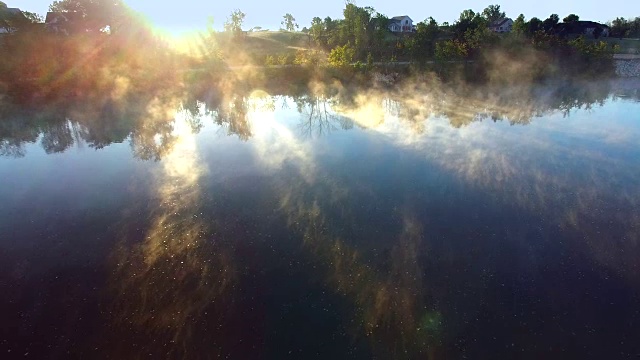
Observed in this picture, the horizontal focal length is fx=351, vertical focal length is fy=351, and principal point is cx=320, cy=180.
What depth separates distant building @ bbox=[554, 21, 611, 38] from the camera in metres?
76.5

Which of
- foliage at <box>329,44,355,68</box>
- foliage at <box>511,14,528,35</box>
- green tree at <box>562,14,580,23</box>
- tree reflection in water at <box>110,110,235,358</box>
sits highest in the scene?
green tree at <box>562,14,580,23</box>

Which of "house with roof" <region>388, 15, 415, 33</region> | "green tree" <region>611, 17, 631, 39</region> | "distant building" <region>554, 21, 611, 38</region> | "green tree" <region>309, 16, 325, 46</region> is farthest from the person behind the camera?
"house with roof" <region>388, 15, 415, 33</region>

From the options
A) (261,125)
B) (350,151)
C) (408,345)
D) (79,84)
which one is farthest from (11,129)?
(408,345)

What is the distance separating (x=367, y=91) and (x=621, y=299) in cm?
3451

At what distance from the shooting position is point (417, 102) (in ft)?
112

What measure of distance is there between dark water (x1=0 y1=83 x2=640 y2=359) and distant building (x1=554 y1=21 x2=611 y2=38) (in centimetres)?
6844

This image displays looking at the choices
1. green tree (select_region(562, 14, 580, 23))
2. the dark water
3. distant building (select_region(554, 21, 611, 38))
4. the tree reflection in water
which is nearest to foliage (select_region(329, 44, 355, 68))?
the dark water

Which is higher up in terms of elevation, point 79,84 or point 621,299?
point 79,84

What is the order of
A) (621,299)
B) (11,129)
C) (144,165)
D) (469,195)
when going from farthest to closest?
1. (11,129)
2. (144,165)
3. (469,195)
4. (621,299)

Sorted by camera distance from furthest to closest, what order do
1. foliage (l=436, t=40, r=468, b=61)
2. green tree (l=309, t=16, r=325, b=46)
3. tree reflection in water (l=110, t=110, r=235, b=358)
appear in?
1. green tree (l=309, t=16, r=325, b=46)
2. foliage (l=436, t=40, r=468, b=61)
3. tree reflection in water (l=110, t=110, r=235, b=358)

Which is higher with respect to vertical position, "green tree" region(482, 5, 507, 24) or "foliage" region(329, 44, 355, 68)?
"green tree" region(482, 5, 507, 24)

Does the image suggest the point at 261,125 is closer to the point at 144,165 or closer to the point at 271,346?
the point at 144,165

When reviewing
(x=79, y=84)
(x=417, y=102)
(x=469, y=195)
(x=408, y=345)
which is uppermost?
(x=79, y=84)

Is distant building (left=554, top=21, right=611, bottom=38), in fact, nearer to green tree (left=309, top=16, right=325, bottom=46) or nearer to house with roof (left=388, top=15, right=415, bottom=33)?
house with roof (left=388, top=15, right=415, bottom=33)
